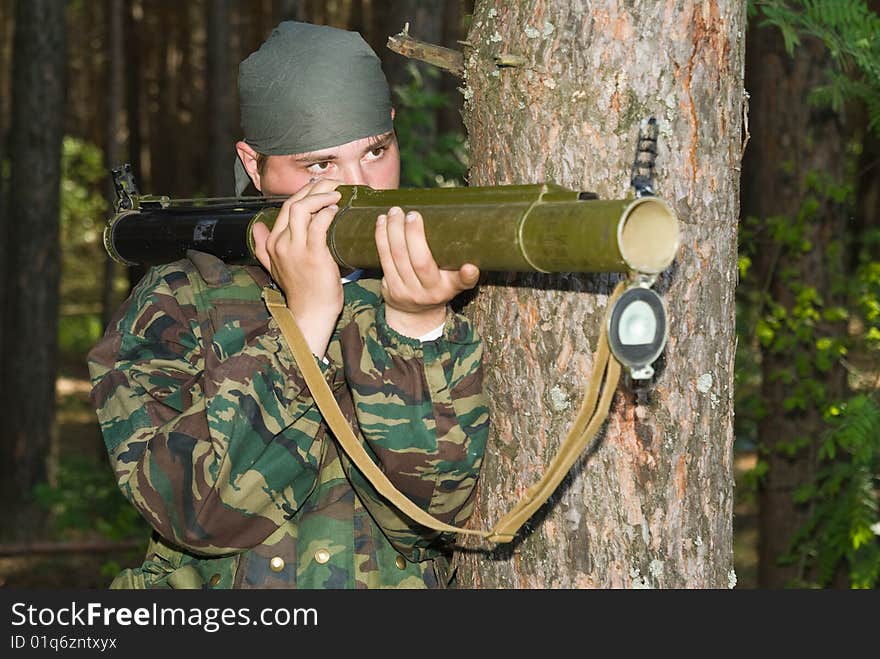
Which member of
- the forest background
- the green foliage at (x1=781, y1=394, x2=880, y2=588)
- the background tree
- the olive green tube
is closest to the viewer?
the olive green tube

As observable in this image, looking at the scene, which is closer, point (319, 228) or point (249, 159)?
point (319, 228)

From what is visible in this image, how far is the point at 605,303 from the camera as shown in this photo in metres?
2.80

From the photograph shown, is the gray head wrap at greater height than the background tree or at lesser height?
greater

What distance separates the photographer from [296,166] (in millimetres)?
3021

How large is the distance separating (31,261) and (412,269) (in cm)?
1146

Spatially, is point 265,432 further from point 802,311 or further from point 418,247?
point 802,311

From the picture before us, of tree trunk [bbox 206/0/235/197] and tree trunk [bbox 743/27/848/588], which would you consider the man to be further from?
tree trunk [bbox 206/0/235/197]

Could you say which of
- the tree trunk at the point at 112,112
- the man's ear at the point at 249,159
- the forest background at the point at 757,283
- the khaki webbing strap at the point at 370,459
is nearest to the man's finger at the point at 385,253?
the khaki webbing strap at the point at 370,459

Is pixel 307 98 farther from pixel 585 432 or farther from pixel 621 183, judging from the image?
pixel 585 432

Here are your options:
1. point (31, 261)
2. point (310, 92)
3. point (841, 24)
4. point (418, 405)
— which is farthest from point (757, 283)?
point (31, 261)

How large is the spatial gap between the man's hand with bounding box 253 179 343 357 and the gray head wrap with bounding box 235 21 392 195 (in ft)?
1.19

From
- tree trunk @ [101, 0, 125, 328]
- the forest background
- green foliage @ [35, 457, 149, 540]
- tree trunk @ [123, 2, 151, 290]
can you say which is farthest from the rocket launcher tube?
tree trunk @ [123, 2, 151, 290]

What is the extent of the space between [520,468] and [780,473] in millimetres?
5532

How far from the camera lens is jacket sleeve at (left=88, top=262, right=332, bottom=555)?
2605mm
